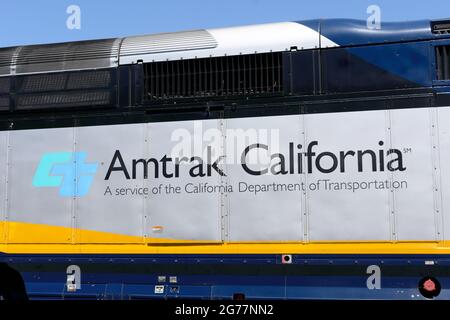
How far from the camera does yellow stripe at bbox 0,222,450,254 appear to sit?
568 centimetres

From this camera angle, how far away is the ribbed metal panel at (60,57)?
6.70m

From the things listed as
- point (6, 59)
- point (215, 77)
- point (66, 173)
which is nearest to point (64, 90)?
point (6, 59)

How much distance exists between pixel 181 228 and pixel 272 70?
78.2 inches

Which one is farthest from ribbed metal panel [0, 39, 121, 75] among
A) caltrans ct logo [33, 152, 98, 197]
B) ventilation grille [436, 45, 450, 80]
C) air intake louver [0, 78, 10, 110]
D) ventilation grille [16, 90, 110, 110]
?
ventilation grille [436, 45, 450, 80]

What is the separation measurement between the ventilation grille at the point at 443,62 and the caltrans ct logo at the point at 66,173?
3.83 meters

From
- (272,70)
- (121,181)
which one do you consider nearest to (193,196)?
(121,181)

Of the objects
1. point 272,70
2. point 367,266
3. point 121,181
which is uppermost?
point 272,70

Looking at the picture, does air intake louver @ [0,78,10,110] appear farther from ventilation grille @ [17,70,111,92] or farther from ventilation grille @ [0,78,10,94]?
ventilation grille @ [17,70,111,92]

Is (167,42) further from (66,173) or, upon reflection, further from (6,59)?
(6,59)

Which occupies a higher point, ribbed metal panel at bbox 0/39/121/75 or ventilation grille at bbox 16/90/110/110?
ribbed metal panel at bbox 0/39/121/75

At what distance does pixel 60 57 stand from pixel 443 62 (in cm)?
436

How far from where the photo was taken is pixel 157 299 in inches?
242

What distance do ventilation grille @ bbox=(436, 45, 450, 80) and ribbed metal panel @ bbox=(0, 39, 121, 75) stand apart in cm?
355
